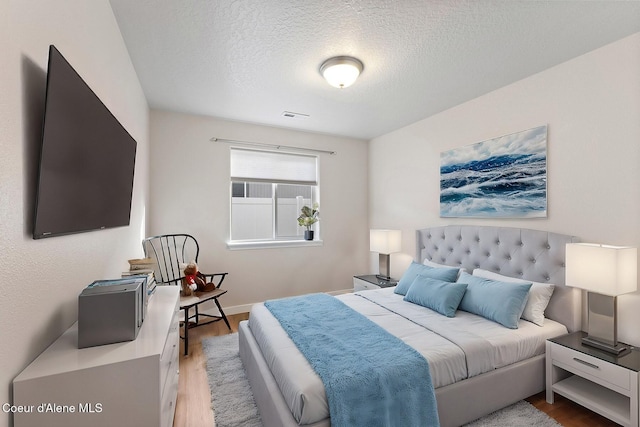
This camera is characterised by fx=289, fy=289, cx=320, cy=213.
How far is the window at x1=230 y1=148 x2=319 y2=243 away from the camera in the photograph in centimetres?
401

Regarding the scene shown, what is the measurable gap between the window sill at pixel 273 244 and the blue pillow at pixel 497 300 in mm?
2294

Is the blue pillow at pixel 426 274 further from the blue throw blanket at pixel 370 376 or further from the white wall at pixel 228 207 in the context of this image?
the white wall at pixel 228 207

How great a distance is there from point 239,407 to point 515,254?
8.53 feet

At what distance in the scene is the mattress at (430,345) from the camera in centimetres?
149

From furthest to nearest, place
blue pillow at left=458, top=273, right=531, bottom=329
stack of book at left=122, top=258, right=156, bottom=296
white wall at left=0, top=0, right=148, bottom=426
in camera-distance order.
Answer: blue pillow at left=458, top=273, right=531, bottom=329
stack of book at left=122, top=258, right=156, bottom=296
white wall at left=0, top=0, right=148, bottom=426

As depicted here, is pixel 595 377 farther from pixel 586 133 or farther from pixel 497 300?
pixel 586 133

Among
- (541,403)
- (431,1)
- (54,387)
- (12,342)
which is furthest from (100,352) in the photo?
(541,403)

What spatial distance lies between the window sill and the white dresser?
254cm

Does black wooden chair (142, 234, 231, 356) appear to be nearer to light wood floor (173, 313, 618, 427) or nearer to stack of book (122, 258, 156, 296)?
light wood floor (173, 313, 618, 427)

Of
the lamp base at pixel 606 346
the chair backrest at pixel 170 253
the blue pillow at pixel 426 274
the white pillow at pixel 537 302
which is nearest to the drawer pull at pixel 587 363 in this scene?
the lamp base at pixel 606 346

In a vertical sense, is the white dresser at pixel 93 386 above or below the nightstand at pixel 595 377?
above

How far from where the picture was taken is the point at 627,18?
1837mm

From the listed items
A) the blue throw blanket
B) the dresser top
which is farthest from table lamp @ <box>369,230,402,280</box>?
the dresser top

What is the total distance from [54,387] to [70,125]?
3.22ft
